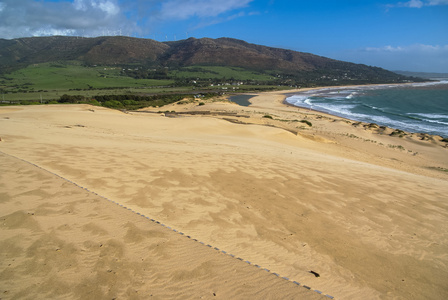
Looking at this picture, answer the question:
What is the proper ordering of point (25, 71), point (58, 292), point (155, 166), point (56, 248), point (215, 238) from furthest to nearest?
point (25, 71), point (155, 166), point (215, 238), point (56, 248), point (58, 292)

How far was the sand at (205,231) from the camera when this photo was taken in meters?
3.68

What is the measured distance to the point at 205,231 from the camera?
5148 mm

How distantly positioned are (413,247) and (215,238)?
415cm

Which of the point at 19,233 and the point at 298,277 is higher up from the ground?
the point at 19,233

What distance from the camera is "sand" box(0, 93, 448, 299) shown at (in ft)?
12.1

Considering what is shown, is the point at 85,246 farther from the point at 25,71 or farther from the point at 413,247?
the point at 25,71

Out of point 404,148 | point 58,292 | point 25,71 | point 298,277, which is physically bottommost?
point 404,148

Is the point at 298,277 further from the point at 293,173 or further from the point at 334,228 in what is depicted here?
the point at 293,173

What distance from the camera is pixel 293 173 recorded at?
32.4ft

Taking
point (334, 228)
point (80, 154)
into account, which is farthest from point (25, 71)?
point (334, 228)

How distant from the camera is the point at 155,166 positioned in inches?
351

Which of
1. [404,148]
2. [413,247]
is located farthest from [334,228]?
[404,148]

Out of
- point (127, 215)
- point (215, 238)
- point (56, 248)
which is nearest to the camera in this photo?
point (56, 248)

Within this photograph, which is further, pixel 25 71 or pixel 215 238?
pixel 25 71
